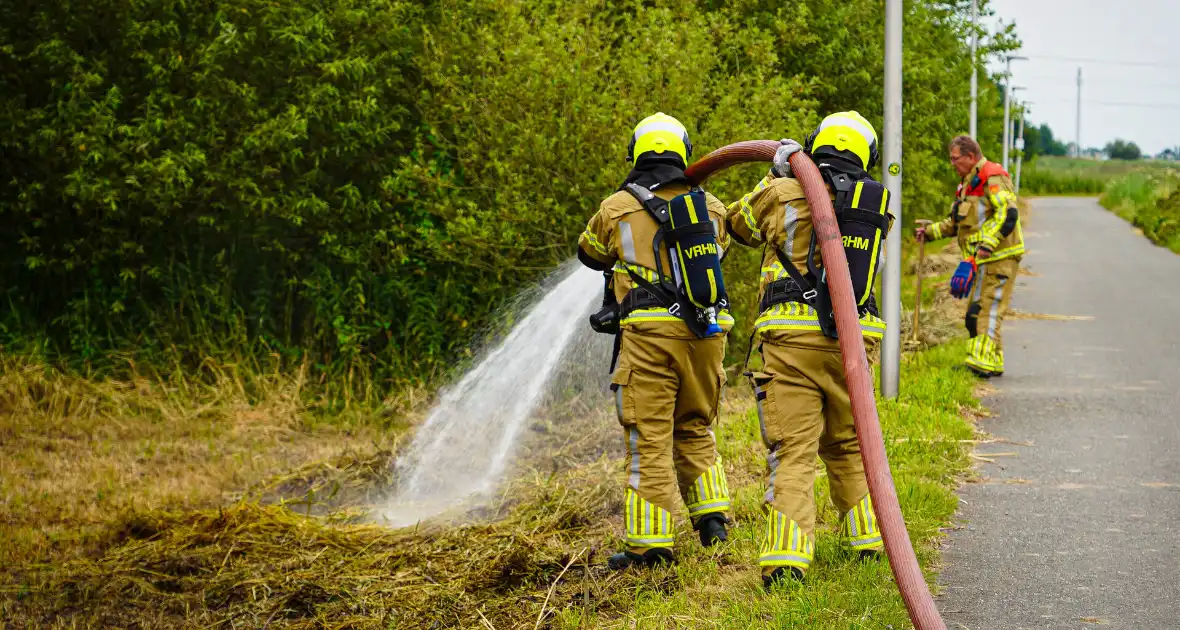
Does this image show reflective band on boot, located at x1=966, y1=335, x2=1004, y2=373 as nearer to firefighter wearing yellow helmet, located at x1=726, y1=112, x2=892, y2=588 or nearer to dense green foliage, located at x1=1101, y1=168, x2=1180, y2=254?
firefighter wearing yellow helmet, located at x1=726, y1=112, x2=892, y2=588

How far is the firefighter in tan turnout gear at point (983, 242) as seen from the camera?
10.3 m

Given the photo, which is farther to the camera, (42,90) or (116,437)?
(42,90)

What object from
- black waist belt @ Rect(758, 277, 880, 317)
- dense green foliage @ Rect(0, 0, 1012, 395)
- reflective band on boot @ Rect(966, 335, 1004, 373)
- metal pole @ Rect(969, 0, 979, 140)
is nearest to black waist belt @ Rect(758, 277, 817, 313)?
black waist belt @ Rect(758, 277, 880, 317)

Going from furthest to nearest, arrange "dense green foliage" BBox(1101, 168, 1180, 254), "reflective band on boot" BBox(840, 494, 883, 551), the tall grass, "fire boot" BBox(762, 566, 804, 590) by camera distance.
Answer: the tall grass < "dense green foliage" BBox(1101, 168, 1180, 254) < "reflective band on boot" BBox(840, 494, 883, 551) < "fire boot" BBox(762, 566, 804, 590)

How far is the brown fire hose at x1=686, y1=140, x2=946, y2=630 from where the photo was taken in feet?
14.2

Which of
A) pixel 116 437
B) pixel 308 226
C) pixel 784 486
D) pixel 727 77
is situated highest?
pixel 727 77

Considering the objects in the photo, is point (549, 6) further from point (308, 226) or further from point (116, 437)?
point (116, 437)

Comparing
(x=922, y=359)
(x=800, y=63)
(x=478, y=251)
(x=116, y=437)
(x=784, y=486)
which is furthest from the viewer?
(x=800, y=63)

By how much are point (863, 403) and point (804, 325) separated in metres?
0.52

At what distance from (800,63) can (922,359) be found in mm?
3820

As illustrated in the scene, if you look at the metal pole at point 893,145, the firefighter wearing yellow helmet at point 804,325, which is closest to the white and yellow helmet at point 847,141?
the firefighter wearing yellow helmet at point 804,325

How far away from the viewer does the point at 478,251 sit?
34.9ft

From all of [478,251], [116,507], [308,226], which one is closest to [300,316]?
[308,226]

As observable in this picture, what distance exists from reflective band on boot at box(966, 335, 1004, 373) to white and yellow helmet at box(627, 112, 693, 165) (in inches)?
218
